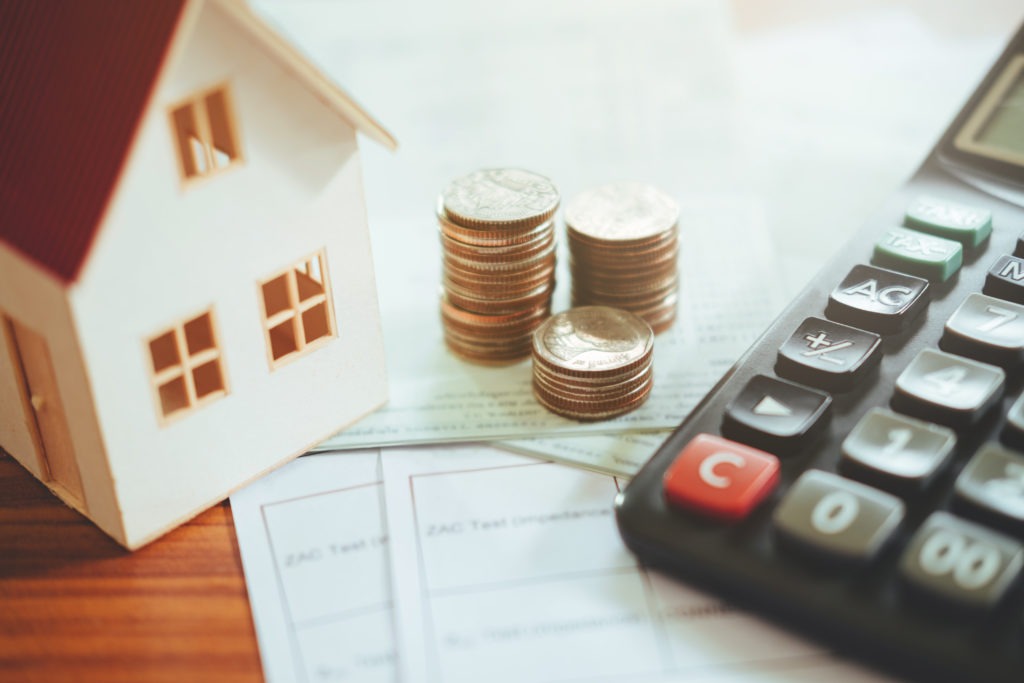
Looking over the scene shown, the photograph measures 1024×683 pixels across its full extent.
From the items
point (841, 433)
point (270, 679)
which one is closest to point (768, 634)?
point (841, 433)

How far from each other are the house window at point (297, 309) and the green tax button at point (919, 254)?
29 cm

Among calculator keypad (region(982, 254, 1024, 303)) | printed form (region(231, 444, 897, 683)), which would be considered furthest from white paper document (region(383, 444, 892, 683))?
calculator keypad (region(982, 254, 1024, 303))

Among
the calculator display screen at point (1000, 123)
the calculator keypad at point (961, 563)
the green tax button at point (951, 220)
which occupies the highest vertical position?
the calculator display screen at point (1000, 123)

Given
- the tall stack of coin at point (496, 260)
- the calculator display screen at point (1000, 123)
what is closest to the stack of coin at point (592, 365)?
the tall stack of coin at point (496, 260)

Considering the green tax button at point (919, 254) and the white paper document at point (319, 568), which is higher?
the green tax button at point (919, 254)

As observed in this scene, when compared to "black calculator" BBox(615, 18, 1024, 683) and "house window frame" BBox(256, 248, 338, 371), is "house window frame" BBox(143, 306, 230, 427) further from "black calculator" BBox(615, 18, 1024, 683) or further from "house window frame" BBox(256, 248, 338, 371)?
"black calculator" BBox(615, 18, 1024, 683)

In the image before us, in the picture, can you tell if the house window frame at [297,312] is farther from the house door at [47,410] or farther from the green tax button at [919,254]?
the green tax button at [919,254]

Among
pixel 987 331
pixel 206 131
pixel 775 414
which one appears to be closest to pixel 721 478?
pixel 775 414

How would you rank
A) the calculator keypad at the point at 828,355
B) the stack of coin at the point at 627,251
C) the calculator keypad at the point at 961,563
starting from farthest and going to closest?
the stack of coin at the point at 627,251
the calculator keypad at the point at 828,355
the calculator keypad at the point at 961,563

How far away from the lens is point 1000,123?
0.65m

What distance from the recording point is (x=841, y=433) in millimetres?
492

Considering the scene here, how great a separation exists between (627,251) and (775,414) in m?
0.16

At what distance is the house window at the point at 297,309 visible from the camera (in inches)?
20.6

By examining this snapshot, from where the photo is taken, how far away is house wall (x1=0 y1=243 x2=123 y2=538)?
442 mm
